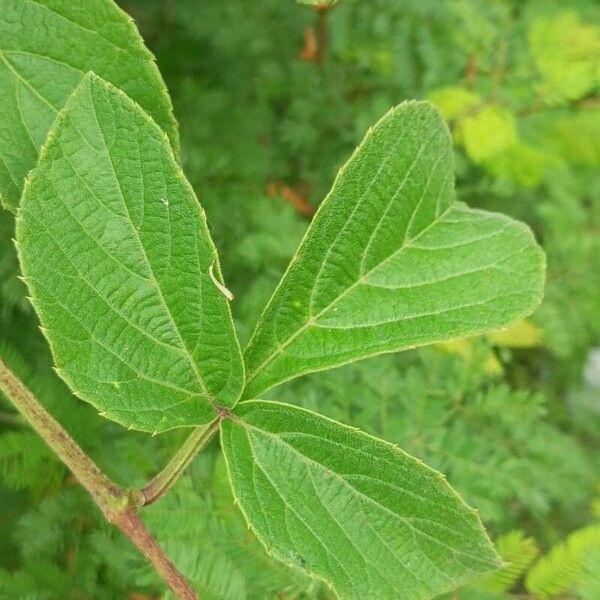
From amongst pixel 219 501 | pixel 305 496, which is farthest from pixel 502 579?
pixel 305 496

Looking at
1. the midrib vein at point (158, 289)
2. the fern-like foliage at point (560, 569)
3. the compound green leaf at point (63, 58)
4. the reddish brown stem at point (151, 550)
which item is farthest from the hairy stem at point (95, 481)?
the fern-like foliage at point (560, 569)

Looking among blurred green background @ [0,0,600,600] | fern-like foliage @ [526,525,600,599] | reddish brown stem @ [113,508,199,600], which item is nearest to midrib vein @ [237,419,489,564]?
reddish brown stem @ [113,508,199,600]

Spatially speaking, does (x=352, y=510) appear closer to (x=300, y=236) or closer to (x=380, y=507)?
(x=380, y=507)

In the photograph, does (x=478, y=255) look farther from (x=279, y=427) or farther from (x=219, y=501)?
(x=219, y=501)

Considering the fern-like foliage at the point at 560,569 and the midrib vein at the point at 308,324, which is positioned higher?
the midrib vein at the point at 308,324

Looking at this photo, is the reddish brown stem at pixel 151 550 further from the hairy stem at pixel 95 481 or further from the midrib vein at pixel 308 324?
the midrib vein at pixel 308 324
